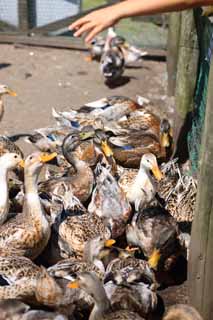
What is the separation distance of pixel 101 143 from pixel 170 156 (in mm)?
839

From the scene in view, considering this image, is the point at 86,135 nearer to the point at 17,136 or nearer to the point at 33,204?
the point at 17,136

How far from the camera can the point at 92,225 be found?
5469 millimetres

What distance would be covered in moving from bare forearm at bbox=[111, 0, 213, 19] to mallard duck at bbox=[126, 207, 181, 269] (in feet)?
6.49

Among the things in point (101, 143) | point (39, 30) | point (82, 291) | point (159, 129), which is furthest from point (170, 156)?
point (39, 30)

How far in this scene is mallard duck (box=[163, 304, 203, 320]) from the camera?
4.32m

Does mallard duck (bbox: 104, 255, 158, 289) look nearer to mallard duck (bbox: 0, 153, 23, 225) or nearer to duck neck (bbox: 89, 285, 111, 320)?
duck neck (bbox: 89, 285, 111, 320)

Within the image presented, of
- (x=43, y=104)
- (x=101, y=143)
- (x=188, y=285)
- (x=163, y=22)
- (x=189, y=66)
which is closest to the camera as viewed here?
(x=188, y=285)

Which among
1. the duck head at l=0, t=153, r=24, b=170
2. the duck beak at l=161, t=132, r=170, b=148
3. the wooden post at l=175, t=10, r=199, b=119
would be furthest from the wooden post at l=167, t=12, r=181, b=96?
the duck head at l=0, t=153, r=24, b=170

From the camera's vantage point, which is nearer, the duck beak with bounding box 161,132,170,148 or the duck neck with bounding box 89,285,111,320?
the duck neck with bounding box 89,285,111,320

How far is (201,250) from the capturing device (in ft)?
14.8

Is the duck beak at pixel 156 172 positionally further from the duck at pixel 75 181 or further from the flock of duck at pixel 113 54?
the flock of duck at pixel 113 54

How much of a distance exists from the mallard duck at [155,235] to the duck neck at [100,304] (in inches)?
29.3

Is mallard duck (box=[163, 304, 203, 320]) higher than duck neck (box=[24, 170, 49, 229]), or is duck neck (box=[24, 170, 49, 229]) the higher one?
duck neck (box=[24, 170, 49, 229])

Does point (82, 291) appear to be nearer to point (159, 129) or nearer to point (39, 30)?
point (159, 129)
